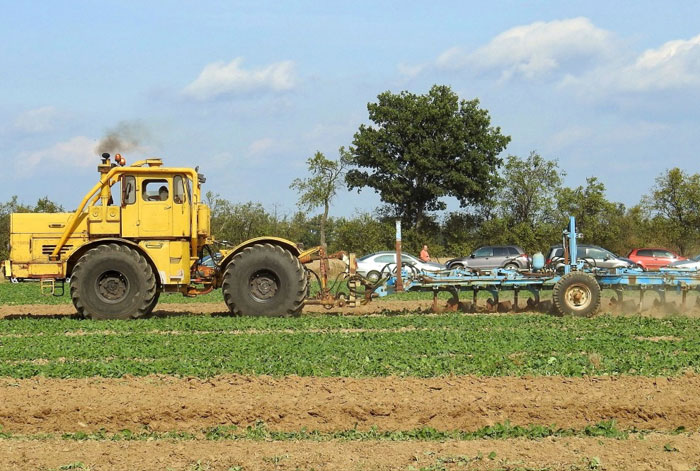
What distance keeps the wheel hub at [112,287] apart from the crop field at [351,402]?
271cm

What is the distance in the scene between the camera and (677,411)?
1002 cm

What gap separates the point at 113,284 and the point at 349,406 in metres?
9.22

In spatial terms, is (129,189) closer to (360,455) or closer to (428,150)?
(360,455)

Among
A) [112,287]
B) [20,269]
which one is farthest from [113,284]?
[20,269]

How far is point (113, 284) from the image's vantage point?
58.3 ft

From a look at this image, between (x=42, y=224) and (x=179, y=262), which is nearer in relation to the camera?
(x=179, y=262)

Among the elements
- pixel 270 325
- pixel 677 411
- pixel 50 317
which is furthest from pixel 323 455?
pixel 50 317

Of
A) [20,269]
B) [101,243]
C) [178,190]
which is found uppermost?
[178,190]

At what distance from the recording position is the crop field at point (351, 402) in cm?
845

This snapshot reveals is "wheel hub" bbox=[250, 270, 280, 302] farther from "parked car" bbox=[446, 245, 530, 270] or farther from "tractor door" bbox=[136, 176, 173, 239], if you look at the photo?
"parked car" bbox=[446, 245, 530, 270]

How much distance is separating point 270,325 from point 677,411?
28.3 feet

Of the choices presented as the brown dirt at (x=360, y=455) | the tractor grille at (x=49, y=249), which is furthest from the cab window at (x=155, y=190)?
the brown dirt at (x=360, y=455)

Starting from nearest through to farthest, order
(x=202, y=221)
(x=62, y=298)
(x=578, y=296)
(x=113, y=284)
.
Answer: (x=113, y=284)
(x=202, y=221)
(x=578, y=296)
(x=62, y=298)

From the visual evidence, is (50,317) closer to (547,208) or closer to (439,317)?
(439,317)
